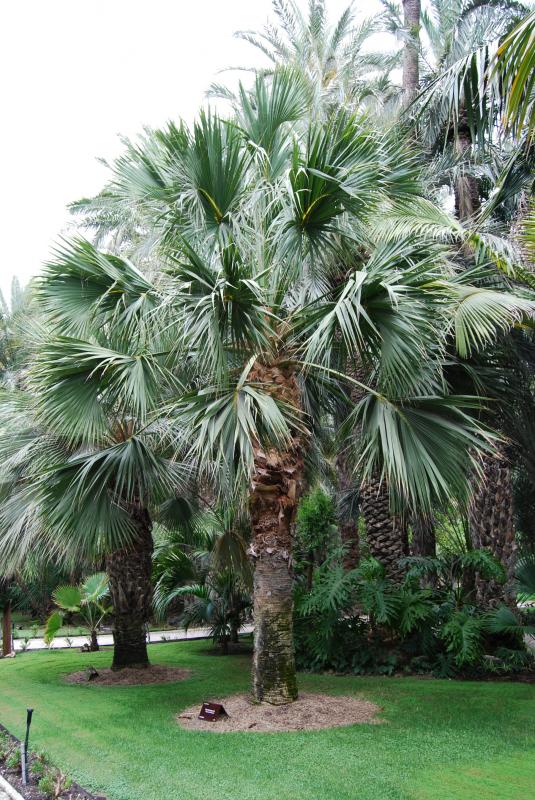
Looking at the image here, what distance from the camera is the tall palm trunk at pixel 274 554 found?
26.1 ft

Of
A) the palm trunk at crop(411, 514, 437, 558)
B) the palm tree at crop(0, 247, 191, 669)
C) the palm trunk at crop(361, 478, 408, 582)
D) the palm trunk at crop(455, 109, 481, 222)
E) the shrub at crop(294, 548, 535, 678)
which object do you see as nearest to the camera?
the palm tree at crop(0, 247, 191, 669)

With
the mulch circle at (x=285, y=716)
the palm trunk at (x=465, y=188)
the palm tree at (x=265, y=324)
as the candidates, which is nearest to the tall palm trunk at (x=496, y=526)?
the palm tree at (x=265, y=324)

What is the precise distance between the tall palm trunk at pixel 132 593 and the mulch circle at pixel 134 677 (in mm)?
204

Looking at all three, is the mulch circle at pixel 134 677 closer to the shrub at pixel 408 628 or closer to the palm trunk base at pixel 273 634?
the shrub at pixel 408 628

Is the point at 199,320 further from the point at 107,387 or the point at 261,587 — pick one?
the point at 261,587

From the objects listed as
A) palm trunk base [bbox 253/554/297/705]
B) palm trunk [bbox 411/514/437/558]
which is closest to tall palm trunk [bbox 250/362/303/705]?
palm trunk base [bbox 253/554/297/705]

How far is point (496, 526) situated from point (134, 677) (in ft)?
20.1

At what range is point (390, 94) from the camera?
18.8 metres

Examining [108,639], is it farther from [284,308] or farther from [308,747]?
[308,747]

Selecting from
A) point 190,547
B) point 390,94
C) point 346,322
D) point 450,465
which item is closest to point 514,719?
point 450,465

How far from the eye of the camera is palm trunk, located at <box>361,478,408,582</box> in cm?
1167

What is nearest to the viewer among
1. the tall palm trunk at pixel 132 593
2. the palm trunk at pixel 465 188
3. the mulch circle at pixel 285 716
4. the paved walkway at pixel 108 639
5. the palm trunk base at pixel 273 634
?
the mulch circle at pixel 285 716

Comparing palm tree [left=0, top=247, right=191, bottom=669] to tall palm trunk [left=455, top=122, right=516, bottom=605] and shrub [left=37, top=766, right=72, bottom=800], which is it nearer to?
shrub [left=37, top=766, right=72, bottom=800]

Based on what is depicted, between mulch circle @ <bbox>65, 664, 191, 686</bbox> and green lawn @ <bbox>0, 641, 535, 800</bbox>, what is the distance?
71 cm
